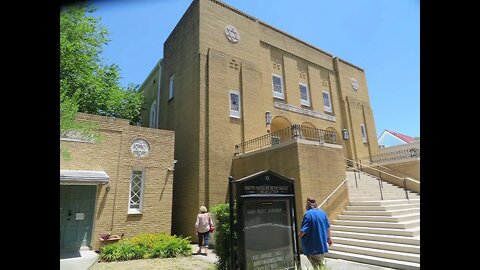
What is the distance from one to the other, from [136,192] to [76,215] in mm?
2481

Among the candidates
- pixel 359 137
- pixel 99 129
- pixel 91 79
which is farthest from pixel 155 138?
pixel 359 137

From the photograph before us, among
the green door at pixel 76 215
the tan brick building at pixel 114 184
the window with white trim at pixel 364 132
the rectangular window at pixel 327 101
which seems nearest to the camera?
the green door at pixel 76 215

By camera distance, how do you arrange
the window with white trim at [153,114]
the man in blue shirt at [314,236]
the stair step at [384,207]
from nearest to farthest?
1. the man in blue shirt at [314,236]
2. the stair step at [384,207]
3. the window with white trim at [153,114]

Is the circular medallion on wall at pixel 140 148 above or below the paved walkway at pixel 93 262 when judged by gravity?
above

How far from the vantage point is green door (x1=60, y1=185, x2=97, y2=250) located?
1121cm

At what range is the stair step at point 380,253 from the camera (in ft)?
26.0

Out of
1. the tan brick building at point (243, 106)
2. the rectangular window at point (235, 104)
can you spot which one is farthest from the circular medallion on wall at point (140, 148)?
the rectangular window at point (235, 104)

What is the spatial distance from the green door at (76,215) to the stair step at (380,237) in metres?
9.20

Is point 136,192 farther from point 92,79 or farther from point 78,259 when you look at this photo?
point 92,79

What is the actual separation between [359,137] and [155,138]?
52.2 ft

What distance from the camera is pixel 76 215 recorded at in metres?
11.5

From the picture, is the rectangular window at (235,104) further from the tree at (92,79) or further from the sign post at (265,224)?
the sign post at (265,224)

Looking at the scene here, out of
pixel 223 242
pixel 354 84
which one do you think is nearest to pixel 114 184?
pixel 223 242
